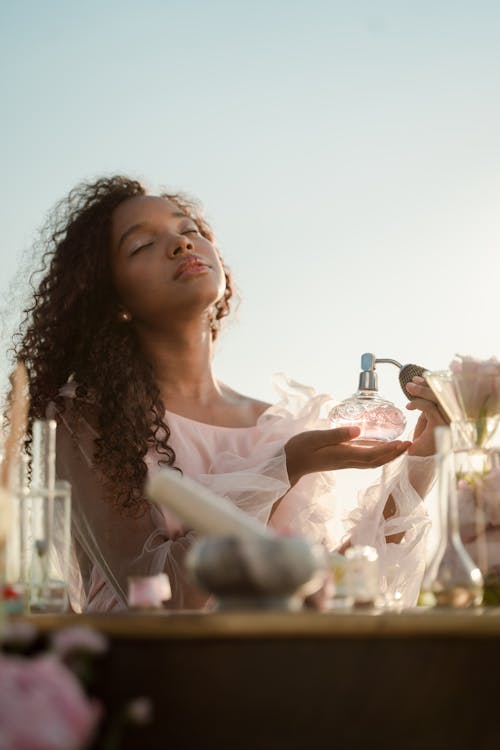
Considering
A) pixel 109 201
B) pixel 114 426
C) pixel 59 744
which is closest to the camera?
pixel 59 744

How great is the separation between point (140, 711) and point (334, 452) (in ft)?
4.94

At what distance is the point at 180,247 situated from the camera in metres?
3.19

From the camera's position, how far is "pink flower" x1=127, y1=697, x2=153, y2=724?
1.11 meters

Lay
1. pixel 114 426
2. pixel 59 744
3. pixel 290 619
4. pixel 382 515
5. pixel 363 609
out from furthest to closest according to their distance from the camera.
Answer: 1. pixel 114 426
2. pixel 382 515
3. pixel 363 609
4. pixel 290 619
5. pixel 59 744

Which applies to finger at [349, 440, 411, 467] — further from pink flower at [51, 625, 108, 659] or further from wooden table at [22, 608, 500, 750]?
pink flower at [51, 625, 108, 659]

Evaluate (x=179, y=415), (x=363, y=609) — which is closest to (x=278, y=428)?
(x=179, y=415)

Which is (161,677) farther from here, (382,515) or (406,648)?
(382,515)

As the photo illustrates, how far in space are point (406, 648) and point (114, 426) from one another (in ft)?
6.51

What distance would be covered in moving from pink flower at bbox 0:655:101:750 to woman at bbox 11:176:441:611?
1505 mm

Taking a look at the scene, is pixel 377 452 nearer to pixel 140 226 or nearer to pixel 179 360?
pixel 179 360

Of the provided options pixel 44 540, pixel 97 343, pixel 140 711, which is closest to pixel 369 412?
pixel 44 540

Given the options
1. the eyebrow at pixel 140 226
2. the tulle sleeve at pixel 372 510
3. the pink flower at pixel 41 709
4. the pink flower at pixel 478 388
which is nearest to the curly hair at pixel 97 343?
the eyebrow at pixel 140 226

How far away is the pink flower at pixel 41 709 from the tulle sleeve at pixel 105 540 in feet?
5.04

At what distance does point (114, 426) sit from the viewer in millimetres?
3096
